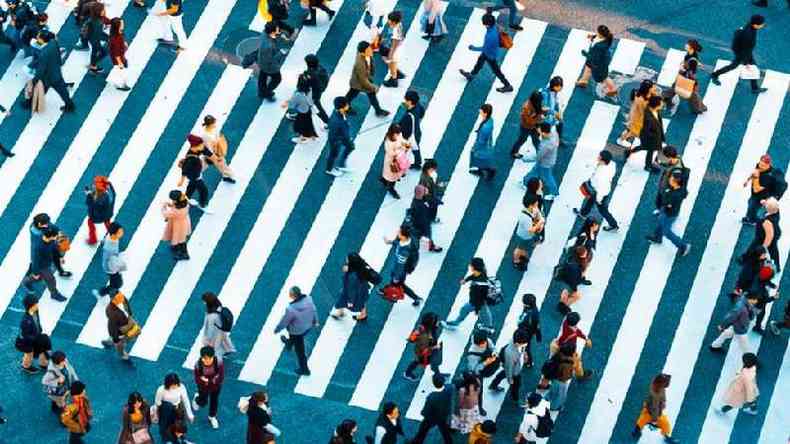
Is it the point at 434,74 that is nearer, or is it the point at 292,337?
the point at 292,337

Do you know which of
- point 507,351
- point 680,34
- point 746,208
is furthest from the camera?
point 680,34

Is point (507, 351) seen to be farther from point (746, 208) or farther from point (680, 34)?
point (680, 34)

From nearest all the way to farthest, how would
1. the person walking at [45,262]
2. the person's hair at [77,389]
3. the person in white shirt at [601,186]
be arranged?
1. the person's hair at [77,389]
2. the person walking at [45,262]
3. the person in white shirt at [601,186]

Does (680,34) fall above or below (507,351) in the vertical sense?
above

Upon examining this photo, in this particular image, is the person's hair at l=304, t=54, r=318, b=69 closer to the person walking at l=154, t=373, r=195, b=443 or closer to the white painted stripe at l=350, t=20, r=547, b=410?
the white painted stripe at l=350, t=20, r=547, b=410

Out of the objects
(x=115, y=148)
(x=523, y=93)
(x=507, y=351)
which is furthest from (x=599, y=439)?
(x=115, y=148)

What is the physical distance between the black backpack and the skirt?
5.04 metres

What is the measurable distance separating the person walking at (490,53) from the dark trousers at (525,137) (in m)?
1.50

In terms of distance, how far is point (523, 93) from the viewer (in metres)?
35.7

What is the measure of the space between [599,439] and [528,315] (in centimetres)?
224

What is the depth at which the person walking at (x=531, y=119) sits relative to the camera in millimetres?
33438

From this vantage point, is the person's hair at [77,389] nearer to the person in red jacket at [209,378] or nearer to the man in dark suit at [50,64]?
the person in red jacket at [209,378]

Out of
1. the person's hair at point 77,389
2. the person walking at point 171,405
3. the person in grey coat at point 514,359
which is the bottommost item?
the person's hair at point 77,389

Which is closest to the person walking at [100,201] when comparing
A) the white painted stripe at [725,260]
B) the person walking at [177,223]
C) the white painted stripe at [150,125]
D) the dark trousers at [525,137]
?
the white painted stripe at [150,125]
